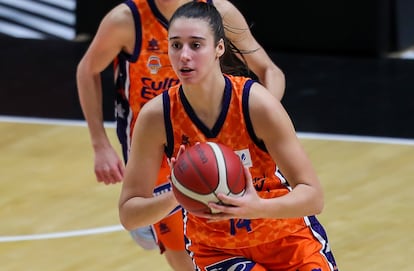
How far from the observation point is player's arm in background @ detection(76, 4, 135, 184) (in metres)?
5.69

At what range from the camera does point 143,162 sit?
14.5ft

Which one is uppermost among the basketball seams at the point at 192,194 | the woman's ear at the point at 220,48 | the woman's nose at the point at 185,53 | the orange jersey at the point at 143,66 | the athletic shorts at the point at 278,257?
the woman's nose at the point at 185,53

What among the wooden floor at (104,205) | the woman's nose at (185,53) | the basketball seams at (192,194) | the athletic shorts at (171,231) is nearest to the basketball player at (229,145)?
the woman's nose at (185,53)

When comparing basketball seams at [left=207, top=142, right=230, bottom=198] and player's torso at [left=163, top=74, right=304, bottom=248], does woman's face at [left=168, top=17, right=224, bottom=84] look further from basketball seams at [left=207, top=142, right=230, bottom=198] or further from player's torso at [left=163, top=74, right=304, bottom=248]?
basketball seams at [left=207, top=142, right=230, bottom=198]

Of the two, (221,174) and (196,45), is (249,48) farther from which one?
(221,174)

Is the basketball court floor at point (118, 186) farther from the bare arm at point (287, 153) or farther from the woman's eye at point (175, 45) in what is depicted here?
the woman's eye at point (175, 45)

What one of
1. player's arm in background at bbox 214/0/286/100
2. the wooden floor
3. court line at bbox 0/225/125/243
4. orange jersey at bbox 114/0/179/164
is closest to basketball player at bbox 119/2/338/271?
player's arm in background at bbox 214/0/286/100

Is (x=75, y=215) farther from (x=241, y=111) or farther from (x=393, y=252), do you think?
(x=241, y=111)

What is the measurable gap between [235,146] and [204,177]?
45 centimetres

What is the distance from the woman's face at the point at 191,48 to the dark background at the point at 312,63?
543 cm

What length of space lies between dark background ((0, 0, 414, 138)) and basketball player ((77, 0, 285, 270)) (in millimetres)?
3905

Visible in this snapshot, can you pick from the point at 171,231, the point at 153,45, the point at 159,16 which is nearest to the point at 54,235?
the point at 171,231

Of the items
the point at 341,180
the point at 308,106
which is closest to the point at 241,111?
the point at 341,180

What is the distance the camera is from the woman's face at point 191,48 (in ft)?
13.7
